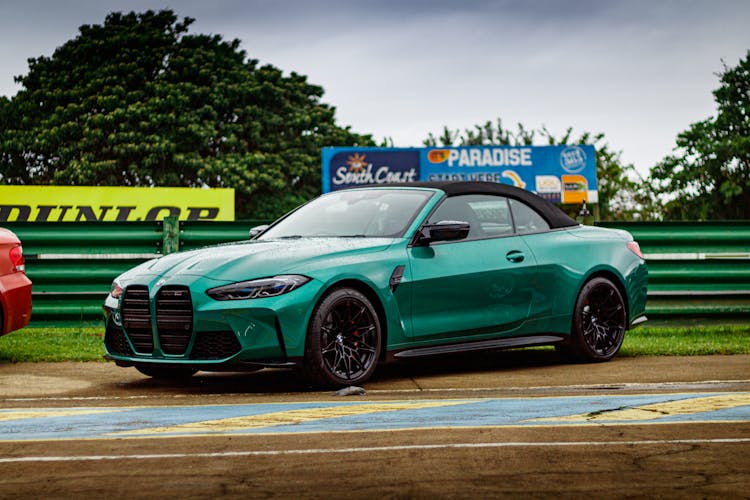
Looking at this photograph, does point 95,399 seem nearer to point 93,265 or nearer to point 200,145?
point 93,265

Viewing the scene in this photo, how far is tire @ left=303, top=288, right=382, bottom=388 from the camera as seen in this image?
7.75 m

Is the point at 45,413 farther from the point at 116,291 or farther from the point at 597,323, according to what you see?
the point at 597,323

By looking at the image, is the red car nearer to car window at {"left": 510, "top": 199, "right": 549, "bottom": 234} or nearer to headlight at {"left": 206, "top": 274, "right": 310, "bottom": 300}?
headlight at {"left": 206, "top": 274, "right": 310, "bottom": 300}

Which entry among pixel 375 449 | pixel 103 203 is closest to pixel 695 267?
pixel 375 449

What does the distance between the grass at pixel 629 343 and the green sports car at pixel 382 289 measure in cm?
95

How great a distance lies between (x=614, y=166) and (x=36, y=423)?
52.2 m

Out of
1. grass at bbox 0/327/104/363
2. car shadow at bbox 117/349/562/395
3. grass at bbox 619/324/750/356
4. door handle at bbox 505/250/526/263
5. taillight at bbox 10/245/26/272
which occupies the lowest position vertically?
grass at bbox 619/324/750/356

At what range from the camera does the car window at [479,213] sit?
914cm

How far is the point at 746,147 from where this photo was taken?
52.1 metres

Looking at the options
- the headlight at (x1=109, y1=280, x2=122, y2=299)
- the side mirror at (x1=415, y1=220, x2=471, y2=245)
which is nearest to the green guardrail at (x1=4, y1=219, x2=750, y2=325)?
the side mirror at (x1=415, y1=220, x2=471, y2=245)

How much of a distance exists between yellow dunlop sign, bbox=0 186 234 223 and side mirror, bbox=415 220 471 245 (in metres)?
28.2

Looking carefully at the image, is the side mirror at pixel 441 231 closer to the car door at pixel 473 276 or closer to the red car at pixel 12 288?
the car door at pixel 473 276

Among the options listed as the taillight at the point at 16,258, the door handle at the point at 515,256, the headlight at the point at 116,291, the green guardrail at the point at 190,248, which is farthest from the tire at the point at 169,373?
the green guardrail at the point at 190,248

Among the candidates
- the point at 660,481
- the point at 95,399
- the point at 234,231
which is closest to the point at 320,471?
the point at 660,481
